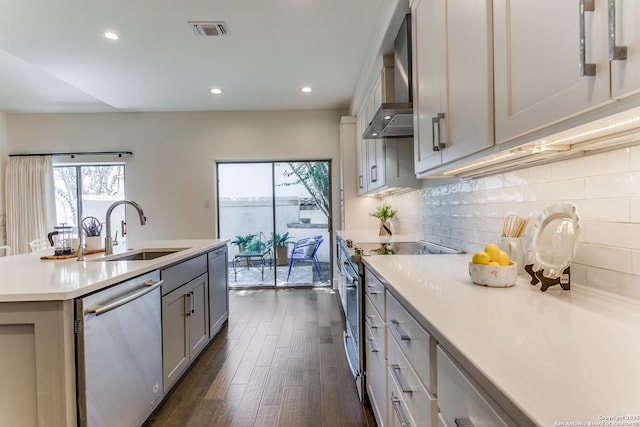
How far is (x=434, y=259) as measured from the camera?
5.89 ft

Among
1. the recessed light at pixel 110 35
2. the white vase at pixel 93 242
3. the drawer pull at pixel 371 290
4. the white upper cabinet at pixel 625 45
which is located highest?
the recessed light at pixel 110 35

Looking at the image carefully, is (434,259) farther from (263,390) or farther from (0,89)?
(0,89)

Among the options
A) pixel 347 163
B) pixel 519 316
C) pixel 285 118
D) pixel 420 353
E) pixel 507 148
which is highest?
pixel 285 118

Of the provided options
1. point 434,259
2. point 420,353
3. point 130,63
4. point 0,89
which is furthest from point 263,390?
point 0,89

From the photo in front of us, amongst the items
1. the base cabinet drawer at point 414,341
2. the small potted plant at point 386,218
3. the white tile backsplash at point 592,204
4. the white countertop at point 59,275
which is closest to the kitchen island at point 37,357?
the white countertop at point 59,275

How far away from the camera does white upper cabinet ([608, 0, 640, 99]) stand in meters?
0.61

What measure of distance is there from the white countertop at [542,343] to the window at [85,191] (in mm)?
5260

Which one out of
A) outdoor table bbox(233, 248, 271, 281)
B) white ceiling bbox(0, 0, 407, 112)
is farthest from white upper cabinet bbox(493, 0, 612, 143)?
outdoor table bbox(233, 248, 271, 281)

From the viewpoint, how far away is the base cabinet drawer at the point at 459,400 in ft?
2.05

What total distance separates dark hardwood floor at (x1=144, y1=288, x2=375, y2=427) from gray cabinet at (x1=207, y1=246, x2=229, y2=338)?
0.16m

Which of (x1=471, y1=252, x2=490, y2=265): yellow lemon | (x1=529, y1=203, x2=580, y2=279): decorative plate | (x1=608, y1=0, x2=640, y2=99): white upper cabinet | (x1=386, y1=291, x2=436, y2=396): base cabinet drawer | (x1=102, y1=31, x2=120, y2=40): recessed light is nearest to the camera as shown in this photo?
(x1=608, y1=0, x2=640, y2=99): white upper cabinet

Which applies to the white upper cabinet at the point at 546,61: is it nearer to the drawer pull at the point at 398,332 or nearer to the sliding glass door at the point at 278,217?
the drawer pull at the point at 398,332

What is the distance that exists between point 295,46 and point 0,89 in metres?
3.89

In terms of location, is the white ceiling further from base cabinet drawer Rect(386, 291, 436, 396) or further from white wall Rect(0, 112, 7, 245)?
base cabinet drawer Rect(386, 291, 436, 396)
